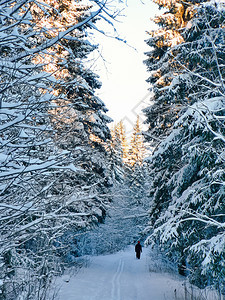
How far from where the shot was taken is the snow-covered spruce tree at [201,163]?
16.6 ft

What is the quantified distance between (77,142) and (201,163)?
3.71 m

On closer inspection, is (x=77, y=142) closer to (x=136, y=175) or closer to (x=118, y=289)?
(x=118, y=289)

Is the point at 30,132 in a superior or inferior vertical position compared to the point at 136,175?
inferior

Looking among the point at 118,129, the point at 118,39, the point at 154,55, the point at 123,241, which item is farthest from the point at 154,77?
the point at 118,129

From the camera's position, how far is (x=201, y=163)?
696cm

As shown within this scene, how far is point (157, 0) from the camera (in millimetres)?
11484

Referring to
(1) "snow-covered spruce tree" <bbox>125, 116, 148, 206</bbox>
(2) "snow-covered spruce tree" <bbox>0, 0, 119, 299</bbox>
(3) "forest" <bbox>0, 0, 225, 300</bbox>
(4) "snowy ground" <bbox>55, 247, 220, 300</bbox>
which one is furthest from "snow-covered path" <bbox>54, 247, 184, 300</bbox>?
(1) "snow-covered spruce tree" <bbox>125, 116, 148, 206</bbox>

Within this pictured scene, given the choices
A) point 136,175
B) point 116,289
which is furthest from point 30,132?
point 136,175

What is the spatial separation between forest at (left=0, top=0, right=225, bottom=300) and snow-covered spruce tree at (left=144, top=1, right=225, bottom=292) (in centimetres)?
→ 4

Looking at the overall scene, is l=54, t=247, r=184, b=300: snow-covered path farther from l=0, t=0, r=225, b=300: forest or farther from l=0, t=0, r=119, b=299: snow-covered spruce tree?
→ l=0, t=0, r=119, b=299: snow-covered spruce tree

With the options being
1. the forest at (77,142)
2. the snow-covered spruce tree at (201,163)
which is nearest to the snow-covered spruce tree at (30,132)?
the forest at (77,142)

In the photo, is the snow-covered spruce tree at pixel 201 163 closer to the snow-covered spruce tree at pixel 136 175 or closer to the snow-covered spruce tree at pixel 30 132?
the snow-covered spruce tree at pixel 30 132

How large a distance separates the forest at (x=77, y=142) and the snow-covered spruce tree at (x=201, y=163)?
0.04 metres

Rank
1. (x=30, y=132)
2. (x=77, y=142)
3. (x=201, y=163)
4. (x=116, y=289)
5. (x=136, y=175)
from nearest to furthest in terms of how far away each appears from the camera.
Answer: (x=30, y=132) < (x=77, y=142) < (x=201, y=163) < (x=116, y=289) < (x=136, y=175)
